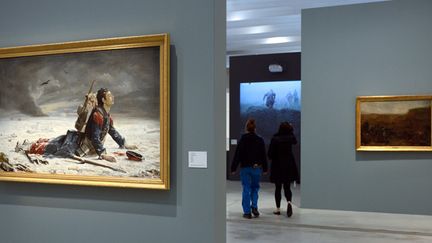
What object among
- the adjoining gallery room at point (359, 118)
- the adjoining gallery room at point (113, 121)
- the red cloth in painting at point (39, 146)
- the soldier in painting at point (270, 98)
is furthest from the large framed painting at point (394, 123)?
the red cloth in painting at point (39, 146)

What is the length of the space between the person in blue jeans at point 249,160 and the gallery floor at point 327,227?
1.21 feet

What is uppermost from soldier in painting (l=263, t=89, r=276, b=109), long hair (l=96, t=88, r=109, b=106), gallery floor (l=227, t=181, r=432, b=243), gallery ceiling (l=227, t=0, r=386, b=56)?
gallery ceiling (l=227, t=0, r=386, b=56)

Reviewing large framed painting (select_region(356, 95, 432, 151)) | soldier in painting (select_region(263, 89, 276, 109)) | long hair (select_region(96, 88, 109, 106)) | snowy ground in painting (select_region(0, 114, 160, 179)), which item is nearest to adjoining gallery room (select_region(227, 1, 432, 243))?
large framed painting (select_region(356, 95, 432, 151))

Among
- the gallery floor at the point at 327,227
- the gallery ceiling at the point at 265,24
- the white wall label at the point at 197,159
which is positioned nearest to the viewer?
the white wall label at the point at 197,159

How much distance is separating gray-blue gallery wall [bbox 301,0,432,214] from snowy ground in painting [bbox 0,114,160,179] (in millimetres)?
5188

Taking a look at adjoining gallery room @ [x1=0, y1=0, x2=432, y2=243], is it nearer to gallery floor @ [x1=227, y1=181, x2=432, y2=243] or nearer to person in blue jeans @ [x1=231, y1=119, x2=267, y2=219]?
gallery floor @ [x1=227, y1=181, x2=432, y2=243]

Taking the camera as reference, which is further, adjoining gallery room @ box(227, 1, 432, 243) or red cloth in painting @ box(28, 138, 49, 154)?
adjoining gallery room @ box(227, 1, 432, 243)

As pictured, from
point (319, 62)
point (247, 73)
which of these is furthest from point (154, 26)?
point (247, 73)

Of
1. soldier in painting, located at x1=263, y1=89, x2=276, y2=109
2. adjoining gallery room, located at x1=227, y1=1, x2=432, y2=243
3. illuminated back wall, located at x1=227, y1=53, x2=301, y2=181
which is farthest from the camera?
soldier in painting, located at x1=263, y1=89, x2=276, y2=109

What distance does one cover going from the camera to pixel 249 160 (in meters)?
7.29

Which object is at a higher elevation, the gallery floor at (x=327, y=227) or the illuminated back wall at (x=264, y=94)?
the illuminated back wall at (x=264, y=94)

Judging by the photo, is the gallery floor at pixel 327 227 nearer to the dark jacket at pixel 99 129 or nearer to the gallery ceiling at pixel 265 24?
the dark jacket at pixel 99 129

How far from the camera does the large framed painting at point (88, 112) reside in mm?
3709

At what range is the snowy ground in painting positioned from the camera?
12.2 ft
